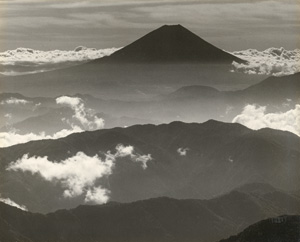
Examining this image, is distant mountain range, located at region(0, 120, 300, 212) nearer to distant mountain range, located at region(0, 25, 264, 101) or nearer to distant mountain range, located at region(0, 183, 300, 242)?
distant mountain range, located at region(0, 183, 300, 242)

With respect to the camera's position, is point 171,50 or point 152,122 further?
point 171,50

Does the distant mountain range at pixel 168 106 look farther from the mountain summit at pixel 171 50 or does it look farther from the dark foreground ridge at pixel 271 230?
the dark foreground ridge at pixel 271 230

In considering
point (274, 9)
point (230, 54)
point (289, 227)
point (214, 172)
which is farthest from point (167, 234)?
point (274, 9)

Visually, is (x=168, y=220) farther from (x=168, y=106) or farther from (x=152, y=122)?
(x=168, y=106)

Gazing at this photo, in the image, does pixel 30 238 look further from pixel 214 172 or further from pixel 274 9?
pixel 274 9

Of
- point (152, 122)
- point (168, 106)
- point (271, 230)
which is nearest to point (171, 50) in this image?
point (168, 106)

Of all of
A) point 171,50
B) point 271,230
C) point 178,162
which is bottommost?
point 271,230
